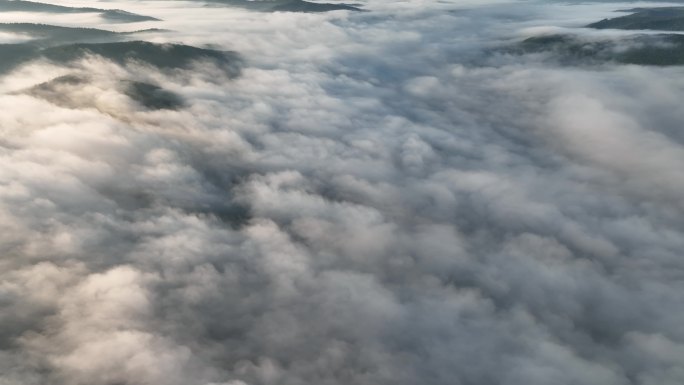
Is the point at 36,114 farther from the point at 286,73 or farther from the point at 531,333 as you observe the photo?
the point at 531,333

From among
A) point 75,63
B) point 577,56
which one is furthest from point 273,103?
point 577,56

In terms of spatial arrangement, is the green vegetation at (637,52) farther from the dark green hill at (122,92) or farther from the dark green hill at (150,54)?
the dark green hill at (122,92)

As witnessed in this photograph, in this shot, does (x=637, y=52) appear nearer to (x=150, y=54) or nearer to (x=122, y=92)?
(x=150, y=54)

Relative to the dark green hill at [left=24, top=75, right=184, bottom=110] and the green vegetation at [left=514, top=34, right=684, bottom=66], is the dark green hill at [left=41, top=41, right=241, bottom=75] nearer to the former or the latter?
the dark green hill at [left=24, top=75, right=184, bottom=110]

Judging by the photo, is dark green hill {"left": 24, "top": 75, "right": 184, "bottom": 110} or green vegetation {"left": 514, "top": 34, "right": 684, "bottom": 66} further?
green vegetation {"left": 514, "top": 34, "right": 684, "bottom": 66}

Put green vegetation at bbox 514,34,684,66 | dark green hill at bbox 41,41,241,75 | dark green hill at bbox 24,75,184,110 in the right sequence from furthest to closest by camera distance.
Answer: green vegetation at bbox 514,34,684,66 → dark green hill at bbox 41,41,241,75 → dark green hill at bbox 24,75,184,110

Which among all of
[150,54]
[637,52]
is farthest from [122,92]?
[637,52]

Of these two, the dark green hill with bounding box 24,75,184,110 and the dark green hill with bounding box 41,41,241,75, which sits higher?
the dark green hill with bounding box 41,41,241,75

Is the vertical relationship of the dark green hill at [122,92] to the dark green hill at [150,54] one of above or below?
below

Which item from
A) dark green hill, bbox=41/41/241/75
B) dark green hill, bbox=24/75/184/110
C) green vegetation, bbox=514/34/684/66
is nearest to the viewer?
dark green hill, bbox=24/75/184/110

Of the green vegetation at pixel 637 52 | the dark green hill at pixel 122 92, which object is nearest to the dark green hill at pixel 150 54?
the dark green hill at pixel 122 92

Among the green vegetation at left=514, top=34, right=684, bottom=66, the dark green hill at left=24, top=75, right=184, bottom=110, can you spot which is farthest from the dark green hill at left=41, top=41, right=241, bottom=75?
the green vegetation at left=514, top=34, right=684, bottom=66
